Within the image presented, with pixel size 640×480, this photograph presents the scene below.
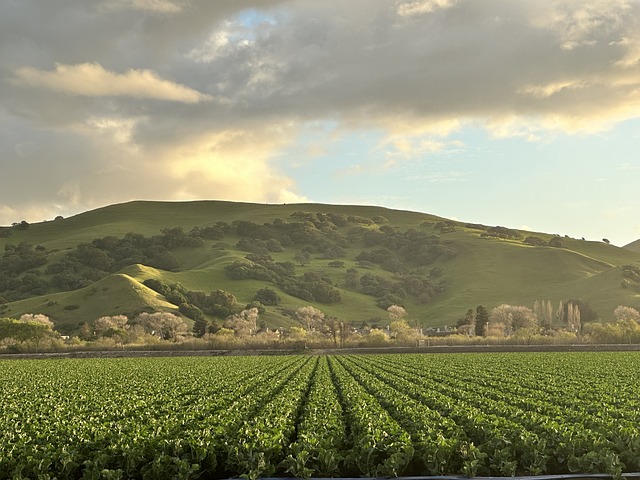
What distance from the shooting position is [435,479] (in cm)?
1767

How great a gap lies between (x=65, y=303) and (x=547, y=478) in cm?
16322

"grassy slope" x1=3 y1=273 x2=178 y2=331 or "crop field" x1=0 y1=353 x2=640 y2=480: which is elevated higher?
"grassy slope" x1=3 y1=273 x2=178 y2=331

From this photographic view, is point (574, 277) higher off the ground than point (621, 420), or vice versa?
point (574, 277)

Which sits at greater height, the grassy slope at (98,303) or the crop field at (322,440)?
the grassy slope at (98,303)

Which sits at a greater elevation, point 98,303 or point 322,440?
point 98,303

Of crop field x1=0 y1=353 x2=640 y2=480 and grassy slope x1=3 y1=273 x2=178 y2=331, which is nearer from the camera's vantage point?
crop field x1=0 y1=353 x2=640 y2=480

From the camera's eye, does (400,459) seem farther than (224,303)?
No

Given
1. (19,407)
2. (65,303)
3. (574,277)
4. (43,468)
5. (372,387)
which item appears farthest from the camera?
(574,277)

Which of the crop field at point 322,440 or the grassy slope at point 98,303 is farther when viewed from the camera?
the grassy slope at point 98,303

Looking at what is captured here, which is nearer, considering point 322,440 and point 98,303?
point 322,440

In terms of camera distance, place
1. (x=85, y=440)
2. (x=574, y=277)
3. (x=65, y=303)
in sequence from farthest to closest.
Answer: (x=574, y=277) → (x=65, y=303) → (x=85, y=440)

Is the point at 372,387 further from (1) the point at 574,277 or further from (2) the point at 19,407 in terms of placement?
(1) the point at 574,277

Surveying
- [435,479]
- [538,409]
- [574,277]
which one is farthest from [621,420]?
[574,277]

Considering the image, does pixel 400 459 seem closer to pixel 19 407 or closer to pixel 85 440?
pixel 85 440
